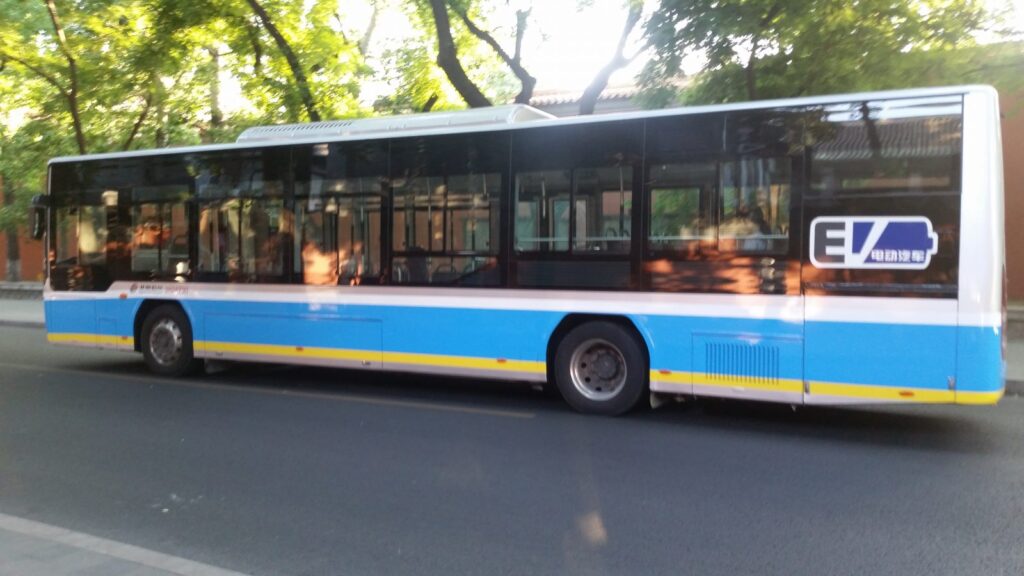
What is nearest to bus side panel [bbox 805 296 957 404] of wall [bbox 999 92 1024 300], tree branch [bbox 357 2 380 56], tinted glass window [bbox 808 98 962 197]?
tinted glass window [bbox 808 98 962 197]

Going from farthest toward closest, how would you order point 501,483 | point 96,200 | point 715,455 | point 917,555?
point 96,200 → point 715,455 → point 501,483 → point 917,555

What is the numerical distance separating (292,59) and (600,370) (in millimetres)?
10040

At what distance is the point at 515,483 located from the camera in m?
6.12

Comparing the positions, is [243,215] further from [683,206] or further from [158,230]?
[683,206]

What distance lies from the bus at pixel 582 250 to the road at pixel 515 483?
0.70 meters

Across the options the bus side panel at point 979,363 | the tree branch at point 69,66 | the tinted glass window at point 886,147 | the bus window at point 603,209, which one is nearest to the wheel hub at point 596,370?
the bus window at point 603,209

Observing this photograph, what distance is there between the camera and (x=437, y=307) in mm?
9312

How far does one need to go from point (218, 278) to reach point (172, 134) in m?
11.8

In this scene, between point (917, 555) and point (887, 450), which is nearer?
point (917, 555)

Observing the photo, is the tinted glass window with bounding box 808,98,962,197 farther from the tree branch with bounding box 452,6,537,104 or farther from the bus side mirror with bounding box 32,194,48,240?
the bus side mirror with bounding box 32,194,48,240

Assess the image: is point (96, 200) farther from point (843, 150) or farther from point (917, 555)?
point (917, 555)

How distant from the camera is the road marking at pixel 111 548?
14.2ft

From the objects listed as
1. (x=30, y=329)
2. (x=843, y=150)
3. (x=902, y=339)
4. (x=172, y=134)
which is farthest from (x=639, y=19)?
(x=30, y=329)

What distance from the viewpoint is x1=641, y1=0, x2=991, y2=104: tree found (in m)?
10.5
